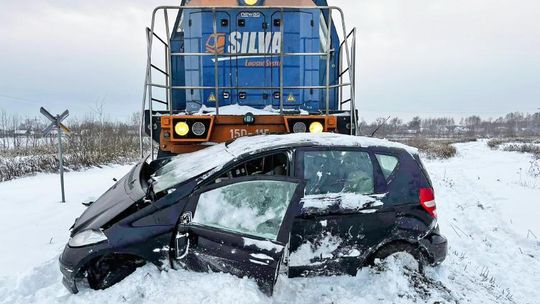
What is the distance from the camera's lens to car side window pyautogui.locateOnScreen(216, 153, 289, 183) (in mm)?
3128

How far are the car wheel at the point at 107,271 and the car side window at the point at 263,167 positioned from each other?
103cm

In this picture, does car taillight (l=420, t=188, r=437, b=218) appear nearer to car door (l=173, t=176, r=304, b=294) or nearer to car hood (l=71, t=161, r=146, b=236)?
car door (l=173, t=176, r=304, b=294)

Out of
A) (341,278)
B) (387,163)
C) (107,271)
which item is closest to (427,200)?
(387,163)

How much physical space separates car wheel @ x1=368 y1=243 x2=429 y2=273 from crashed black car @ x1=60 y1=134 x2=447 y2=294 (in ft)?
0.03

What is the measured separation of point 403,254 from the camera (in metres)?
3.29

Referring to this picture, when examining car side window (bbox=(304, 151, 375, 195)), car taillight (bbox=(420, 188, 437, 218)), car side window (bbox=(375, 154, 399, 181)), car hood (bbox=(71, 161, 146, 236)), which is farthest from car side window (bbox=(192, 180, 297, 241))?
car taillight (bbox=(420, 188, 437, 218))

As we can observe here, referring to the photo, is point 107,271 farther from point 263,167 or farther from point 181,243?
point 263,167

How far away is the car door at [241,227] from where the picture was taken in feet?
8.70

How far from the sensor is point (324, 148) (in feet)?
10.6

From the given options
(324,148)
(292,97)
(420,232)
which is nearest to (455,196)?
(292,97)

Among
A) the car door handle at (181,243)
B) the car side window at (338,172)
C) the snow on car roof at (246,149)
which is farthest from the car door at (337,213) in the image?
the car door handle at (181,243)

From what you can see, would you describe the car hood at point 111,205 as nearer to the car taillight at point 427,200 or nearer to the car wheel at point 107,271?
the car wheel at point 107,271

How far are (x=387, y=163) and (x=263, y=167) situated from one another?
1248 millimetres

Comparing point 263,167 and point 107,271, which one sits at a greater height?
point 263,167
